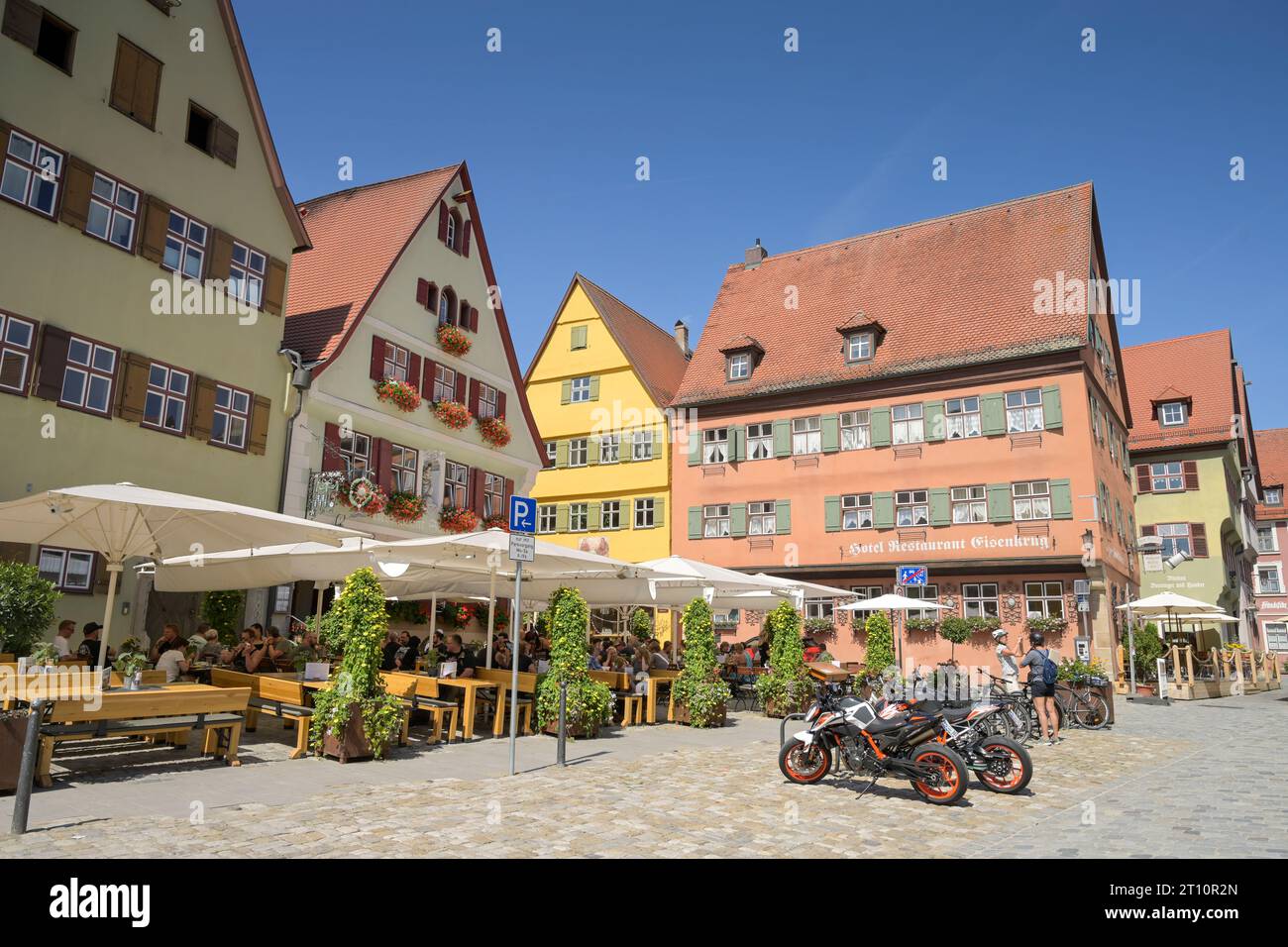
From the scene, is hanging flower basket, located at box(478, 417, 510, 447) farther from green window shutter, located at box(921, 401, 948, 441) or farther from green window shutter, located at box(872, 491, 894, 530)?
green window shutter, located at box(921, 401, 948, 441)

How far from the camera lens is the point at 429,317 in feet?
79.6

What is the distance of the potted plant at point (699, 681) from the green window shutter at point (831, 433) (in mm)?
17993

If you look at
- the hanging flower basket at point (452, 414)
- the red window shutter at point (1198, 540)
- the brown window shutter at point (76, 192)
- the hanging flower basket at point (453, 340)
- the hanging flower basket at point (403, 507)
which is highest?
the hanging flower basket at point (453, 340)

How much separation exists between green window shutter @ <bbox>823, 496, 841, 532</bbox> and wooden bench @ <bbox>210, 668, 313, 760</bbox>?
76.0 feet

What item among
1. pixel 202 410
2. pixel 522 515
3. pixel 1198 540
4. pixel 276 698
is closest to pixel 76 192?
pixel 202 410

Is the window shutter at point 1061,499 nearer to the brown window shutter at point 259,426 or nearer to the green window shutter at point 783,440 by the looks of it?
the green window shutter at point 783,440

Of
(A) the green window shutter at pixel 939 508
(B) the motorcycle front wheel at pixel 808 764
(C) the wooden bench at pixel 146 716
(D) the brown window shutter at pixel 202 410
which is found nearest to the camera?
(C) the wooden bench at pixel 146 716

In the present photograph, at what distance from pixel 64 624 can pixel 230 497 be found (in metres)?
5.67

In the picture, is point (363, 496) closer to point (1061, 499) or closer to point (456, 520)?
point (456, 520)

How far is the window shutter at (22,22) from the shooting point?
1476 cm

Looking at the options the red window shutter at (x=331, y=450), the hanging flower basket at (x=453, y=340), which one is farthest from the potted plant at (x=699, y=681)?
the hanging flower basket at (x=453, y=340)

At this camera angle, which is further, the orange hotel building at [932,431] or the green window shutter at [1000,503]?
the green window shutter at [1000,503]

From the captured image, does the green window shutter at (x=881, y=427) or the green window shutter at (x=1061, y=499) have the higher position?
the green window shutter at (x=881, y=427)
